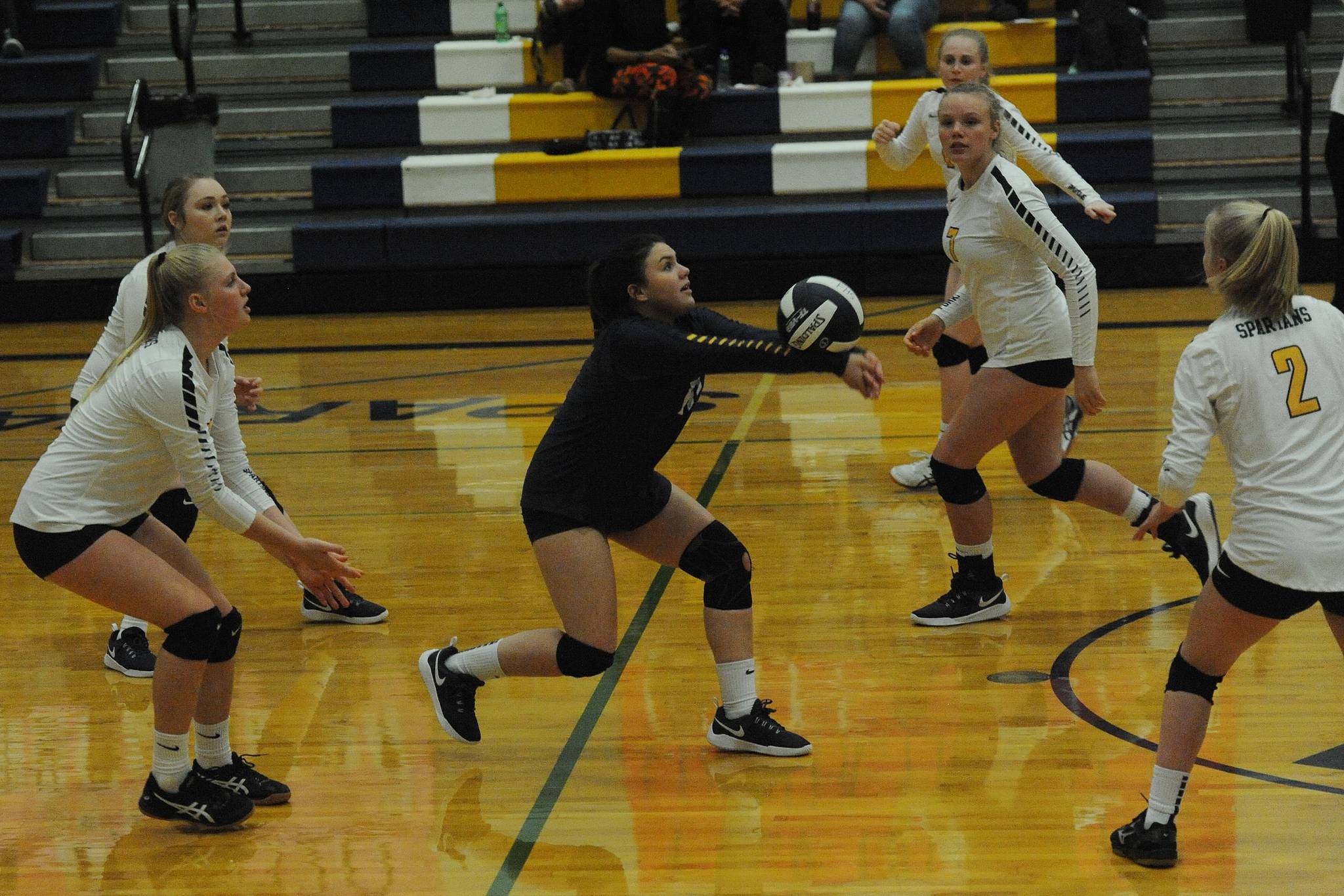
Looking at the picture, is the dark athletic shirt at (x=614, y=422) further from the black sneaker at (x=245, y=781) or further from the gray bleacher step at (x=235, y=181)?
the gray bleacher step at (x=235, y=181)

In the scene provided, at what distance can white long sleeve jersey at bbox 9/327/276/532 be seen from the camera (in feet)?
9.90

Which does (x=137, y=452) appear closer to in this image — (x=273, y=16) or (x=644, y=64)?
(x=644, y=64)

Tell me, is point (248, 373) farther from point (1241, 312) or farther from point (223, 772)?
point (1241, 312)

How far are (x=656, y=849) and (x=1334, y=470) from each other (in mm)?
1416

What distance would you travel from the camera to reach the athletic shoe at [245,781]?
3217mm

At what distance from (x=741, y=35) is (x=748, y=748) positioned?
7674 mm

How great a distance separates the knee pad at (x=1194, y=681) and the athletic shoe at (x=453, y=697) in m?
1.51

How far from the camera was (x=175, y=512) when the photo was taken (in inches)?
168

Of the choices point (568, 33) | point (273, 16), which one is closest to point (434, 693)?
point (568, 33)

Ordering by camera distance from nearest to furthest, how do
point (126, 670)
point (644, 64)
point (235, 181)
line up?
point (126, 670)
point (644, 64)
point (235, 181)

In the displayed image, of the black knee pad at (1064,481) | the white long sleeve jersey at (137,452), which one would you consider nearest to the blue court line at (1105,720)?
the black knee pad at (1064,481)

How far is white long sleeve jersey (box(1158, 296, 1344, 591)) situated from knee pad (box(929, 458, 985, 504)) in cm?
149

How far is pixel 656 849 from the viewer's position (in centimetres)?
302

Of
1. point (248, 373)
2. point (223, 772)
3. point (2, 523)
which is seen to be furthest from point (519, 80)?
point (223, 772)
